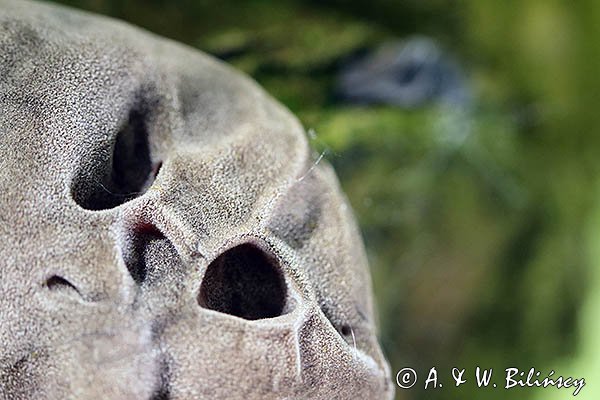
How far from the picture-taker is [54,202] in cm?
64

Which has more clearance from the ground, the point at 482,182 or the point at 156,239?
the point at 156,239

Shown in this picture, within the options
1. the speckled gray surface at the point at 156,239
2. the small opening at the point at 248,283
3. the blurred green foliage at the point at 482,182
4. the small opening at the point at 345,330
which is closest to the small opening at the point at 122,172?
the speckled gray surface at the point at 156,239

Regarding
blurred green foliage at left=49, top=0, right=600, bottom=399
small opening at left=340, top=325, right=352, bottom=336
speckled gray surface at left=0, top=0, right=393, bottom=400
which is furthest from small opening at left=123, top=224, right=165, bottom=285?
blurred green foliage at left=49, top=0, right=600, bottom=399

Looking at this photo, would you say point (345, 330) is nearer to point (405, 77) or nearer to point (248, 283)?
point (248, 283)

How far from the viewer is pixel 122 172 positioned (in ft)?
2.49

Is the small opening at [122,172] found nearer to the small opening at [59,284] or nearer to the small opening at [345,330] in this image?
the small opening at [59,284]

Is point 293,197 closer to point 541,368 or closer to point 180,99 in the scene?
point 180,99

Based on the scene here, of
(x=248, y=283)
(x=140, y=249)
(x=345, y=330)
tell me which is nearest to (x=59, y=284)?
(x=140, y=249)

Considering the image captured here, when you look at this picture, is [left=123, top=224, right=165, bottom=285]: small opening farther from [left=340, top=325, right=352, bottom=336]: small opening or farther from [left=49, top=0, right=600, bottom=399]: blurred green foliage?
[left=49, top=0, right=600, bottom=399]: blurred green foliage

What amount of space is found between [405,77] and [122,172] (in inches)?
37.7

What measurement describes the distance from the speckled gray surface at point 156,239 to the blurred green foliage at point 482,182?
2.08 ft

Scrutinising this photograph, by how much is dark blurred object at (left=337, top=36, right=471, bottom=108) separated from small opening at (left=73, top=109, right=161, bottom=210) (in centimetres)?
74

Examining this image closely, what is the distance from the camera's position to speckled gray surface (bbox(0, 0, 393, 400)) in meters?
0.60

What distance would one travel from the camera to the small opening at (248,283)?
67 cm
